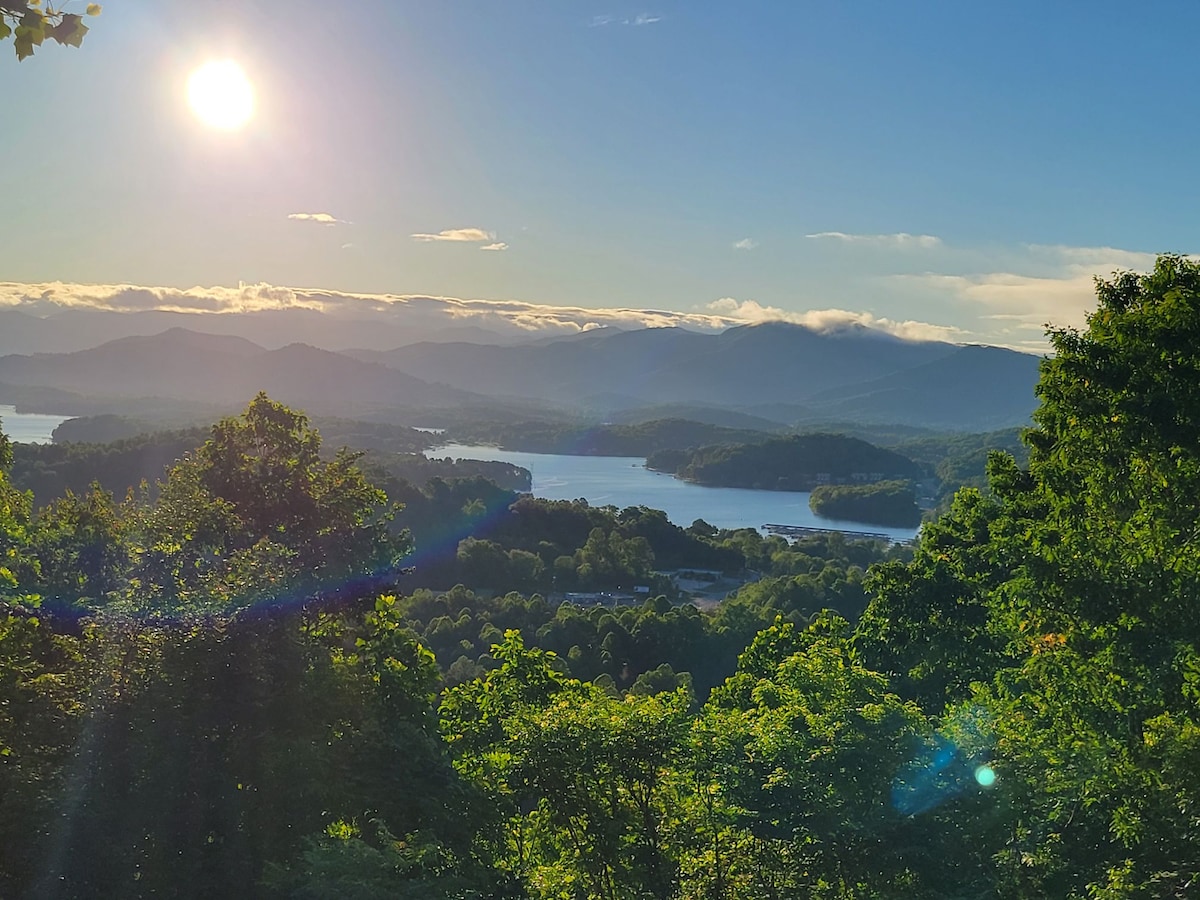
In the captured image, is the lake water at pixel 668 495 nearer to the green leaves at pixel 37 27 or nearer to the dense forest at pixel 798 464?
the dense forest at pixel 798 464

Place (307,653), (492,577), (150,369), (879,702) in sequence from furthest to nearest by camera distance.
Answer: (150,369), (492,577), (879,702), (307,653)

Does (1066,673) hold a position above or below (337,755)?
above

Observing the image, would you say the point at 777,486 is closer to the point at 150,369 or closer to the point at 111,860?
the point at 111,860

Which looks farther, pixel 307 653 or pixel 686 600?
pixel 686 600

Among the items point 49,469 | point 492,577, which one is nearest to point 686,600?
point 492,577

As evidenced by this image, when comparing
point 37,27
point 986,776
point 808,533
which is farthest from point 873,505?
point 37,27

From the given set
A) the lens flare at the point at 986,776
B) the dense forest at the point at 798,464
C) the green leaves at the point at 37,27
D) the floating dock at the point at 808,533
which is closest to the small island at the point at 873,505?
the floating dock at the point at 808,533
